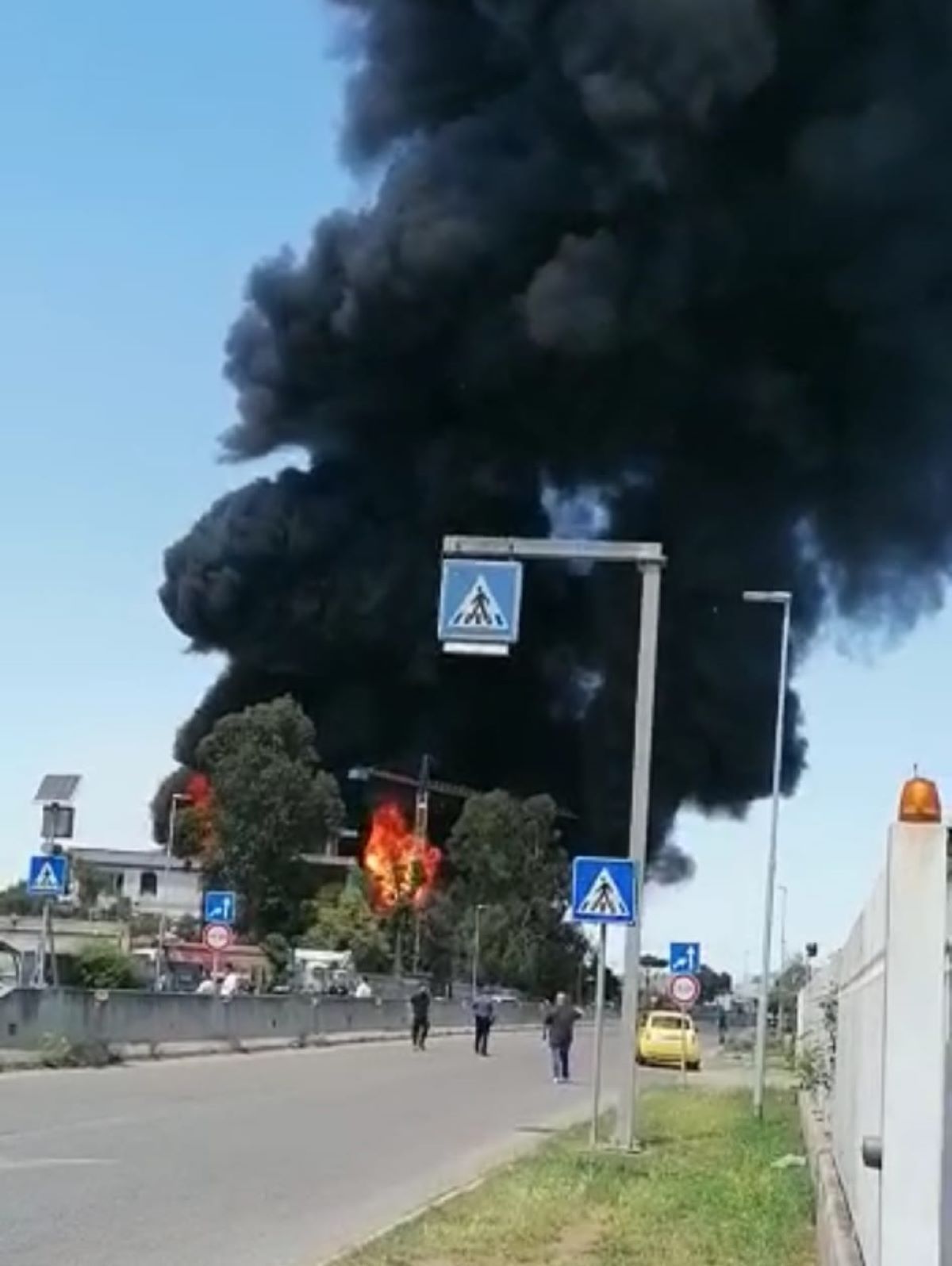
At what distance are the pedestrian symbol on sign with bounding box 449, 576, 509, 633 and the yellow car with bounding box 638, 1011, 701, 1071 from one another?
846 inches

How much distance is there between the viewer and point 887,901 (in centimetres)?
545

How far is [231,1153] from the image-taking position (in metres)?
14.7

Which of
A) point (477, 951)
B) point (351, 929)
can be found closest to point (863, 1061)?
point (351, 929)

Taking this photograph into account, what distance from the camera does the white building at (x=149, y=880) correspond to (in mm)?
82250

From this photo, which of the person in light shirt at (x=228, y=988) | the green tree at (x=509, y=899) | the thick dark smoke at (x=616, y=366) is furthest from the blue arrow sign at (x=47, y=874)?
the green tree at (x=509, y=899)

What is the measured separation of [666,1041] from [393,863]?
125 feet

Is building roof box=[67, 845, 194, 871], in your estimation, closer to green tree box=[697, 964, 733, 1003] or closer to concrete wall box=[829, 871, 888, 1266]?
green tree box=[697, 964, 733, 1003]

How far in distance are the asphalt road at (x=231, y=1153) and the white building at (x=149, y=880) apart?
163 ft

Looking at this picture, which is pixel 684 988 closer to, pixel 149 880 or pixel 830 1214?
pixel 830 1214

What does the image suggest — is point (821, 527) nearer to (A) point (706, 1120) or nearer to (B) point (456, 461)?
(B) point (456, 461)

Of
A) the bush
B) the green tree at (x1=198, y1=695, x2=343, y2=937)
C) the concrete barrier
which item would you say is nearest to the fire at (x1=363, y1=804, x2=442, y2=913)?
the green tree at (x1=198, y1=695, x2=343, y2=937)

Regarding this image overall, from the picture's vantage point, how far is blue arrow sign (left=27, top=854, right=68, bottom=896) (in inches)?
938

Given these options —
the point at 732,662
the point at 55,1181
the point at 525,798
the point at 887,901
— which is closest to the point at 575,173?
the point at 732,662

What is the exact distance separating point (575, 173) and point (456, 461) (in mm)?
10387
